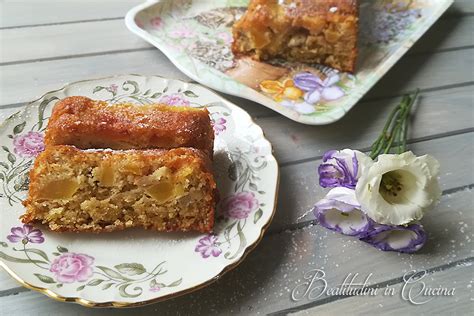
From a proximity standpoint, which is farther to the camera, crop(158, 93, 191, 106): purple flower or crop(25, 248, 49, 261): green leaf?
crop(158, 93, 191, 106): purple flower

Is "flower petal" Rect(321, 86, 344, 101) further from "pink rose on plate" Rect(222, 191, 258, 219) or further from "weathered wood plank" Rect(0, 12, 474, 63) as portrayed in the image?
"pink rose on plate" Rect(222, 191, 258, 219)

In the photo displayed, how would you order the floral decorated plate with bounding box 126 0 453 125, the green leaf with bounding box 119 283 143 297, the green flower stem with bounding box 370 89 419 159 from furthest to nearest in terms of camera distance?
the floral decorated plate with bounding box 126 0 453 125 < the green flower stem with bounding box 370 89 419 159 < the green leaf with bounding box 119 283 143 297

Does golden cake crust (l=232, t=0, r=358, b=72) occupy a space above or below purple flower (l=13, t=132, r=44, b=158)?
above

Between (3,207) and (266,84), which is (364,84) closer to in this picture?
(266,84)

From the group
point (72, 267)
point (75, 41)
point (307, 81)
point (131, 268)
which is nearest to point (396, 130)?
point (307, 81)

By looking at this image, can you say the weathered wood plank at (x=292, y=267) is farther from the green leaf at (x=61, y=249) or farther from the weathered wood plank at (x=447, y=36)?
the weathered wood plank at (x=447, y=36)

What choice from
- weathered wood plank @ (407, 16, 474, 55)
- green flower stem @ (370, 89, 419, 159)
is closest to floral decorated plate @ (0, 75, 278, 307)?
green flower stem @ (370, 89, 419, 159)

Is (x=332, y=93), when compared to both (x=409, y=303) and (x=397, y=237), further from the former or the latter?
(x=409, y=303)

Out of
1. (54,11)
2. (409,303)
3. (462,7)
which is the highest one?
(462,7)

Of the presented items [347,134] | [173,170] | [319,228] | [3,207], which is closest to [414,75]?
[347,134]
